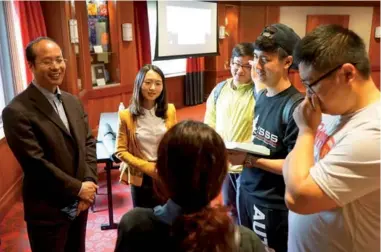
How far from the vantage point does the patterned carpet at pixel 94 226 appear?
7.99 feet

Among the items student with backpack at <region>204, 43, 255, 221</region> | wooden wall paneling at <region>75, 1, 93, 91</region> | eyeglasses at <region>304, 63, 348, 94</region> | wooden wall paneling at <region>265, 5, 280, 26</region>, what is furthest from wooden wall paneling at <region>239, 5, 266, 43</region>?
eyeglasses at <region>304, 63, 348, 94</region>

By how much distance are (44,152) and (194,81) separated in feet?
18.1

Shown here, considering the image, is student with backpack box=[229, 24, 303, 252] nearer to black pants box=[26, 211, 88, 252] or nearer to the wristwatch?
the wristwatch

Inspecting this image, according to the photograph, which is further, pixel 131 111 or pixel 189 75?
pixel 189 75

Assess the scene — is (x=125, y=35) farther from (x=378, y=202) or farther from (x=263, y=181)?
(x=378, y=202)

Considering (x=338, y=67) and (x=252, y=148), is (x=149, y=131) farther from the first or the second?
(x=338, y=67)

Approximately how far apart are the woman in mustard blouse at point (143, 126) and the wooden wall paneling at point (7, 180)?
149 centimetres

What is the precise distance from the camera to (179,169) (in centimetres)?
75

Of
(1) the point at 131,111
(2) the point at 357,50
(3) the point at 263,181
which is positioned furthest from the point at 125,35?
(2) the point at 357,50

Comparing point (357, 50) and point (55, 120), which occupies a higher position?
point (357, 50)

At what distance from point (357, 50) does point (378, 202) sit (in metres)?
0.41

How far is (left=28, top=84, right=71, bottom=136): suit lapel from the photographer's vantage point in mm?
1569

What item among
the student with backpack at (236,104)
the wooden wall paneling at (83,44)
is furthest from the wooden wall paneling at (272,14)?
the student with backpack at (236,104)

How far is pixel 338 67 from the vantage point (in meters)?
0.89
